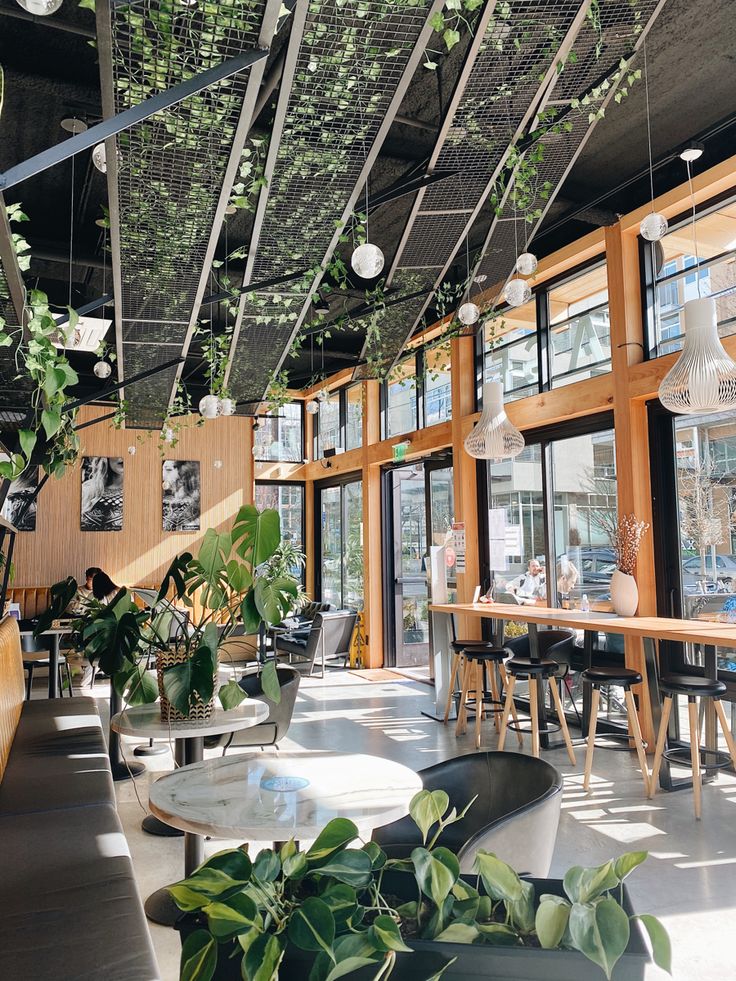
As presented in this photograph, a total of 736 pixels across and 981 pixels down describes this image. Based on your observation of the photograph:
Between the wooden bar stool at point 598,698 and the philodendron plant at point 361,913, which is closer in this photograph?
the philodendron plant at point 361,913

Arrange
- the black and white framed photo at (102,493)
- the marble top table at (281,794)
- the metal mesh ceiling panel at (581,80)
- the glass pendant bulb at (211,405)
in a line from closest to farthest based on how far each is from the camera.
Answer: the marble top table at (281,794) < the metal mesh ceiling panel at (581,80) < the glass pendant bulb at (211,405) < the black and white framed photo at (102,493)

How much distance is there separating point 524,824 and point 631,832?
228 centimetres

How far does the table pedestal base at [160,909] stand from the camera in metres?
3.11

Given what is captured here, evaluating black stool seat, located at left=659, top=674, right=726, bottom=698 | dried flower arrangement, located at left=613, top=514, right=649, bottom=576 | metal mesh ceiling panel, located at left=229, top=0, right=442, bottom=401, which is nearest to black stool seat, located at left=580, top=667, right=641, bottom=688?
black stool seat, located at left=659, top=674, right=726, bottom=698

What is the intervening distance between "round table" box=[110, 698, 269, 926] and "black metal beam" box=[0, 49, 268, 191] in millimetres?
2304

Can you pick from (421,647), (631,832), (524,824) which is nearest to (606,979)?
(524,824)

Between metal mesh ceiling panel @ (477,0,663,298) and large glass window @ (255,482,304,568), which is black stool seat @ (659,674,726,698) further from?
large glass window @ (255,482,304,568)

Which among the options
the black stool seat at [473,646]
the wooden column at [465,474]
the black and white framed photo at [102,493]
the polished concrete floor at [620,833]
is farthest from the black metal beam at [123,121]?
the black and white framed photo at [102,493]

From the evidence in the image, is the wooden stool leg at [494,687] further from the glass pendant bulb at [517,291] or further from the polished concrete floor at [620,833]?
the glass pendant bulb at [517,291]

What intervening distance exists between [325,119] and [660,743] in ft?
13.4

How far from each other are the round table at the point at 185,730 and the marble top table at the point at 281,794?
66 cm

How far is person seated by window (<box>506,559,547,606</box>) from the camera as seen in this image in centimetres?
696

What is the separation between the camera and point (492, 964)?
819mm

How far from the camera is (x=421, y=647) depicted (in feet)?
33.2
